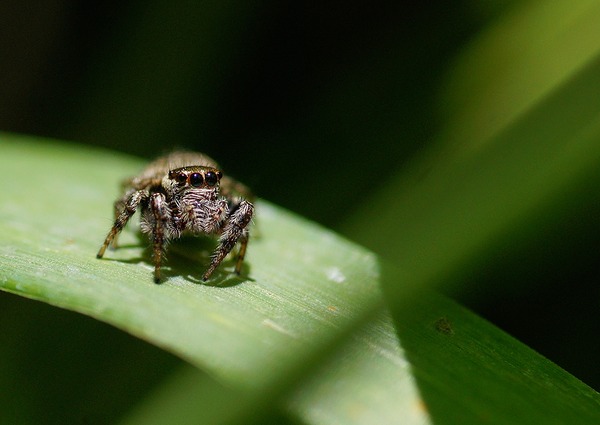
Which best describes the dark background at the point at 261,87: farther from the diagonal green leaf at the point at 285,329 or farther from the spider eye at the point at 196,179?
the spider eye at the point at 196,179

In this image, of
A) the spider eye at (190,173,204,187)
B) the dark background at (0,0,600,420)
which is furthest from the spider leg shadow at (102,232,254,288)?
the dark background at (0,0,600,420)

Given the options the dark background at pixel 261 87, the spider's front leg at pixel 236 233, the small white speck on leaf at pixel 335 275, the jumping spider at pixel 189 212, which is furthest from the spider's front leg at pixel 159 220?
the dark background at pixel 261 87

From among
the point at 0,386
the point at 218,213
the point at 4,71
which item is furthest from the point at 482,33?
the point at 4,71

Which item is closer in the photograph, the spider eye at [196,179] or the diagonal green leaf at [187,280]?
the diagonal green leaf at [187,280]

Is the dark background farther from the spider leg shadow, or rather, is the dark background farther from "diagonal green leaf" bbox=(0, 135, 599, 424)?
"diagonal green leaf" bbox=(0, 135, 599, 424)

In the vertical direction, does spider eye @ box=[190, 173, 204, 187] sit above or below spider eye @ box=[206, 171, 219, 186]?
below

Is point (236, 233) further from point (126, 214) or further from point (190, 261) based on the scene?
point (126, 214)
